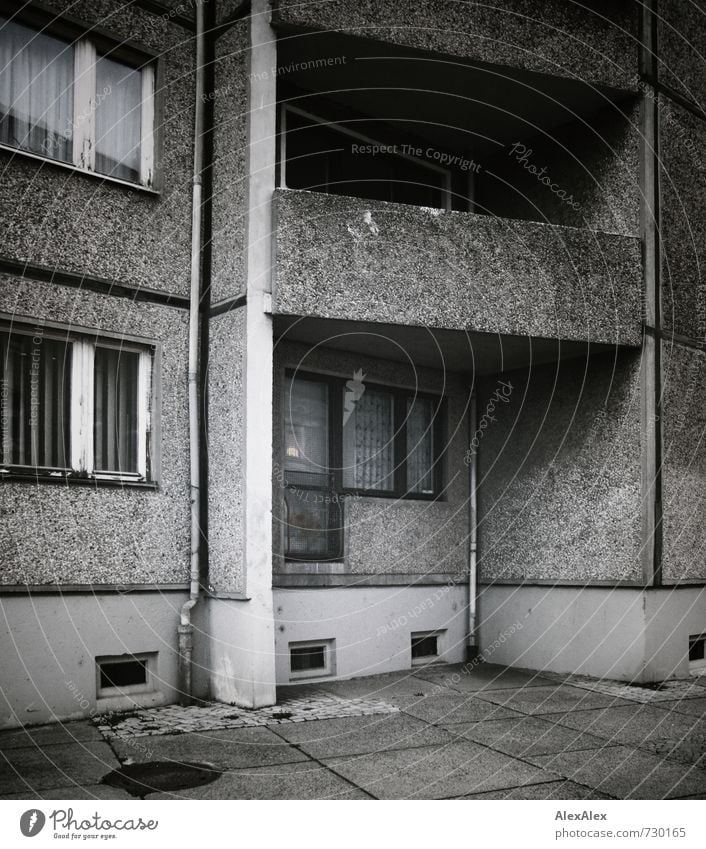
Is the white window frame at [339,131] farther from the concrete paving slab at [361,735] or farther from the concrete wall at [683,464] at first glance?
the concrete paving slab at [361,735]

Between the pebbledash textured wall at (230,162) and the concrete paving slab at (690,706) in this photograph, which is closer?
the concrete paving slab at (690,706)

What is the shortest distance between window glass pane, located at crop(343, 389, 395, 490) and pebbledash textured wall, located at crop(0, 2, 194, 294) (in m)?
2.21

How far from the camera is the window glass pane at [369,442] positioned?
27.8ft

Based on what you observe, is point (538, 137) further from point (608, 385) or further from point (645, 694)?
point (645, 694)

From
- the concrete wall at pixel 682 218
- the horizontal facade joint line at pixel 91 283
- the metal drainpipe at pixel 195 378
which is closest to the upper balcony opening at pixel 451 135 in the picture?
the concrete wall at pixel 682 218

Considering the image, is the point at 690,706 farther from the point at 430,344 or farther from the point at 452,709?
the point at 430,344

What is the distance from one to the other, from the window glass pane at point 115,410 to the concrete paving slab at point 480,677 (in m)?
3.47

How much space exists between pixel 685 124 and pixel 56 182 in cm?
622

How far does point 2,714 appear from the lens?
5902 mm

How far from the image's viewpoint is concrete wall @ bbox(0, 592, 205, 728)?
237 inches

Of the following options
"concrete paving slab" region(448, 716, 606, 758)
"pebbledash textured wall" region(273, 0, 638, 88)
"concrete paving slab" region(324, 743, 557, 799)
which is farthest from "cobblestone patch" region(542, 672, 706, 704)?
"pebbledash textured wall" region(273, 0, 638, 88)

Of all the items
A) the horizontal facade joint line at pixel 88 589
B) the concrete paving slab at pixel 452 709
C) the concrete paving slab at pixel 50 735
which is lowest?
the concrete paving slab at pixel 452 709

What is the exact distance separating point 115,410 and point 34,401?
694 millimetres

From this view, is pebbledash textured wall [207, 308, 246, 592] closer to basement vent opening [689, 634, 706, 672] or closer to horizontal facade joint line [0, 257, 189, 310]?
horizontal facade joint line [0, 257, 189, 310]
